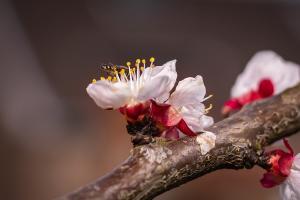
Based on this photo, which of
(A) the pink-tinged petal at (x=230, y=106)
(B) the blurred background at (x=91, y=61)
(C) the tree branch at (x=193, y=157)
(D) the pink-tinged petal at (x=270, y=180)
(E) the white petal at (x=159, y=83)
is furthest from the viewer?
(B) the blurred background at (x=91, y=61)

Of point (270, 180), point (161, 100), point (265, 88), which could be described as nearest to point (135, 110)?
point (161, 100)

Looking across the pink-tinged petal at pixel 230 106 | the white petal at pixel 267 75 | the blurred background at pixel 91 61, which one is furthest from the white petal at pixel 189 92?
the blurred background at pixel 91 61

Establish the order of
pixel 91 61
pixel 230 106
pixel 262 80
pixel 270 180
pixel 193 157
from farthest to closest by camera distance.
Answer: pixel 91 61 → pixel 262 80 → pixel 230 106 → pixel 270 180 → pixel 193 157

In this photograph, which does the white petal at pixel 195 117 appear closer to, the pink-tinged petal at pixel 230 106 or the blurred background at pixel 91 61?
the pink-tinged petal at pixel 230 106

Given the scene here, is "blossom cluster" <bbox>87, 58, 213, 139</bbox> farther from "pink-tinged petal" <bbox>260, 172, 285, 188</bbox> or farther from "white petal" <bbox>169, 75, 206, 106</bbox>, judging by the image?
"pink-tinged petal" <bbox>260, 172, 285, 188</bbox>

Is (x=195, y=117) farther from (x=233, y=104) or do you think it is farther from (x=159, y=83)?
(x=233, y=104)

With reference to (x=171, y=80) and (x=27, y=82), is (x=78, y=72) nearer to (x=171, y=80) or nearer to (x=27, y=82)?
(x=27, y=82)
